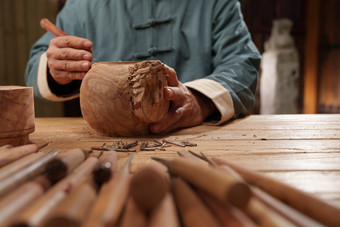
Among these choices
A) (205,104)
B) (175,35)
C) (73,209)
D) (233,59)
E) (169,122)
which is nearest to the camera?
(73,209)

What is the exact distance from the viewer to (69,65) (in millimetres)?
1323

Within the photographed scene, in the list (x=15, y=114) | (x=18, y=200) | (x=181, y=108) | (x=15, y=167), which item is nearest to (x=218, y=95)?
(x=181, y=108)

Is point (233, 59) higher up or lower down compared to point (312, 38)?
lower down

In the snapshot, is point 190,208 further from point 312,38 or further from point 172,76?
point 312,38

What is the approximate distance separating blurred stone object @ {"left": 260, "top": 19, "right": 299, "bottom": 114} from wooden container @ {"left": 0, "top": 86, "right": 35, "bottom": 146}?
394cm

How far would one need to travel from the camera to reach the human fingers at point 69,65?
127 cm

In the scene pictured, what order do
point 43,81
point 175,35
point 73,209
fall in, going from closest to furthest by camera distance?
point 73,209 < point 43,81 < point 175,35

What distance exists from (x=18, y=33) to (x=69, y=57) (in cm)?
202

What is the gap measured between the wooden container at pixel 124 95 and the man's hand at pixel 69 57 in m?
0.22

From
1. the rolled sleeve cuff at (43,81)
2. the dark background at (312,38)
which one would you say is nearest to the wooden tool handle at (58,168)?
the rolled sleeve cuff at (43,81)

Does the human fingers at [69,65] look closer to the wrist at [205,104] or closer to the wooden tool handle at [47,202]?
the wrist at [205,104]

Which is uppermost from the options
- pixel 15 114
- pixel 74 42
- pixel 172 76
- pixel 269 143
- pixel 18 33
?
pixel 18 33

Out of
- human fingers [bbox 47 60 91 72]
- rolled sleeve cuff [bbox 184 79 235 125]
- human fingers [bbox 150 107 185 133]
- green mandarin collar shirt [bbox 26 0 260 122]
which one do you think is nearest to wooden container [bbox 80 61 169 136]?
human fingers [bbox 150 107 185 133]

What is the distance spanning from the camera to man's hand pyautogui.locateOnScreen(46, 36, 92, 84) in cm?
129
